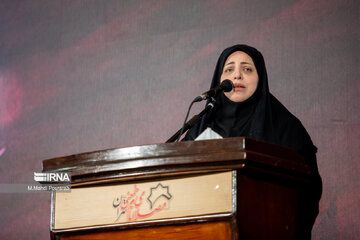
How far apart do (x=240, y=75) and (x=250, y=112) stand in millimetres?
161

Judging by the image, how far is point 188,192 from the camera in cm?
141

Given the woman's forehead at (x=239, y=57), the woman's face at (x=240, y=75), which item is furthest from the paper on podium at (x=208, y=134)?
the woman's forehead at (x=239, y=57)

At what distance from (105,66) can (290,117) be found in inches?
60.9

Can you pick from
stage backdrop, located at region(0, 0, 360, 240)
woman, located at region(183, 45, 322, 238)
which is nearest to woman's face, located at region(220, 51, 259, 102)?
woman, located at region(183, 45, 322, 238)

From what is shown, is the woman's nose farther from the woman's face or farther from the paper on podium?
the paper on podium

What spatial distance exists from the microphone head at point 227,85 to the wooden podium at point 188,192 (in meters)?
0.70

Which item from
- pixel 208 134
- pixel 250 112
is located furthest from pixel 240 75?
pixel 208 134

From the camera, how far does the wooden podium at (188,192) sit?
4.51 feet

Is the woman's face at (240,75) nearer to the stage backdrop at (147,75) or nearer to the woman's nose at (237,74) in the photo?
the woman's nose at (237,74)

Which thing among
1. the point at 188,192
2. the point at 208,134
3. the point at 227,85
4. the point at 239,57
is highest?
the point at 239,57

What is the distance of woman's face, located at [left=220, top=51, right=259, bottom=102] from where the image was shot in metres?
2.30

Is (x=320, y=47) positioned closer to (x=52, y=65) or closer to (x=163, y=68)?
(x=163, y=68)

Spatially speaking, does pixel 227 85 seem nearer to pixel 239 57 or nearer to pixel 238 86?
pixel 238 86

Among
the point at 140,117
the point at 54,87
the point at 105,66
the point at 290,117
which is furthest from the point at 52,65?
the point at 290,117
